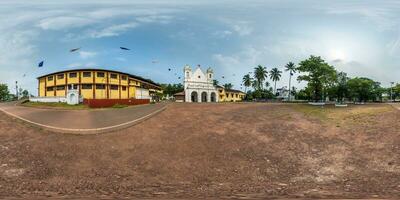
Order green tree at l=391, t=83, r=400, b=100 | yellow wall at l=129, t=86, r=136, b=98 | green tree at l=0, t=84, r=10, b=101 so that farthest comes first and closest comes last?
green tree at l=391, t=83, r=400, b=100 < green tree at l=0, t=84, r=10, b=101 < yellow wall at l=129, t=86, r=136, b=98

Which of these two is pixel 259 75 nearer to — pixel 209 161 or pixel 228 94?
pixel 228 94

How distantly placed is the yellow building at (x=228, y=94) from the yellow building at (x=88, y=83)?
40.9 metres

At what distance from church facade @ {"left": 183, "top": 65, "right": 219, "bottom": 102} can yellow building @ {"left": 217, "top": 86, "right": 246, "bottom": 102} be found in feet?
49.4

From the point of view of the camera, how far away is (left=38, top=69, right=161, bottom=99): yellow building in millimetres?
52438

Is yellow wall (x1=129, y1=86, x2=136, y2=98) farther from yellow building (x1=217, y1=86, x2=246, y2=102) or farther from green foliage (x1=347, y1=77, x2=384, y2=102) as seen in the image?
green foliage (x1=347, y1=77, x2=384, y2=102)

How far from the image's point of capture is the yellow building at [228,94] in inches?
3808

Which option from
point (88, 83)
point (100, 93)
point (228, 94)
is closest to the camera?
point (88, 83)

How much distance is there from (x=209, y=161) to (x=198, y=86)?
6245 centimetres

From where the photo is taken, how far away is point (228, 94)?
102500 millimetres

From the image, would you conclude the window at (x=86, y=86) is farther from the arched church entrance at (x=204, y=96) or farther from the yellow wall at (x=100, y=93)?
the arched church entrance at (x=204, y=96)

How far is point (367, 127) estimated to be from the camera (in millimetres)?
19609

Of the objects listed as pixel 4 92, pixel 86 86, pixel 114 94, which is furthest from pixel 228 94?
pixel 4 92

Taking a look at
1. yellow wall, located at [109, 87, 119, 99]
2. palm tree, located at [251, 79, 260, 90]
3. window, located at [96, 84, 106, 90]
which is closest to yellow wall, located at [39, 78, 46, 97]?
window, located at [96, 84, 106, 90]

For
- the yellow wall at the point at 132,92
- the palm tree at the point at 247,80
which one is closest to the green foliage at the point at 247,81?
the palm tree at the point at 247,80
